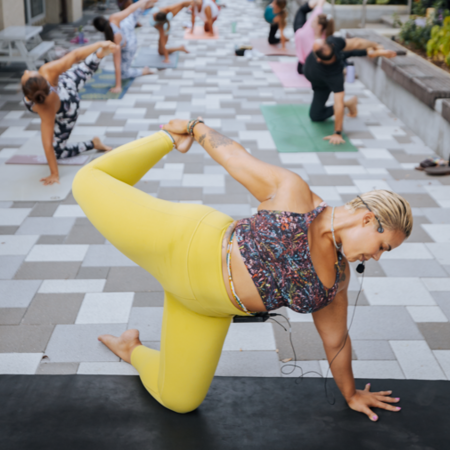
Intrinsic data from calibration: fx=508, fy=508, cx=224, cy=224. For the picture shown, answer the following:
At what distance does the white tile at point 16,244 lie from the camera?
388 centimetres

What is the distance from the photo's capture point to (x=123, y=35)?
8.16 metres

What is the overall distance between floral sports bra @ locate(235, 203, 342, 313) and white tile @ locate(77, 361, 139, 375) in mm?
1255

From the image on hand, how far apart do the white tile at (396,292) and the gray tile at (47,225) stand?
8.04 ft

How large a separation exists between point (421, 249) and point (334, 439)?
2.23 m

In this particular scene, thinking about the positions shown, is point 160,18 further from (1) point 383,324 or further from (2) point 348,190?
(1) point 383,324

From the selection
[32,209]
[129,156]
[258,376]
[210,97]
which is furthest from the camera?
[210,97]

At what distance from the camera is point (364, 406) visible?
7.68 ft

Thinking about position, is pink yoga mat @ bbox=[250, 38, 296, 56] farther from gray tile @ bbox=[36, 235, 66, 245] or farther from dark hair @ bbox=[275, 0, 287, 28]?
gray tile @ bbox=[36, 235, 66, 245]

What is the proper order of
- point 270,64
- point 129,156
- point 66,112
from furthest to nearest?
point 270,64 → point 66,112 → point 129,156

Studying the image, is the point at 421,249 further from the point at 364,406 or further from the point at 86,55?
the point at 86,55

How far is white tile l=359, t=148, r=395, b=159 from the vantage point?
5.78 m

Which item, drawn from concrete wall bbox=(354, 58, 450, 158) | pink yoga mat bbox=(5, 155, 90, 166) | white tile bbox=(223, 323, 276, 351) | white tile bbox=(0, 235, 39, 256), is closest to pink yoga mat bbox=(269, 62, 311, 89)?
concrete wall bbox=(354, 58, 450, 158)

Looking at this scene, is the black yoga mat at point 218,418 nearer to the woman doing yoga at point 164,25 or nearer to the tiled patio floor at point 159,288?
the tiled patio floor at point 159,288

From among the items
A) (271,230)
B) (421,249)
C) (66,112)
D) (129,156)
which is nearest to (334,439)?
(271,230)
